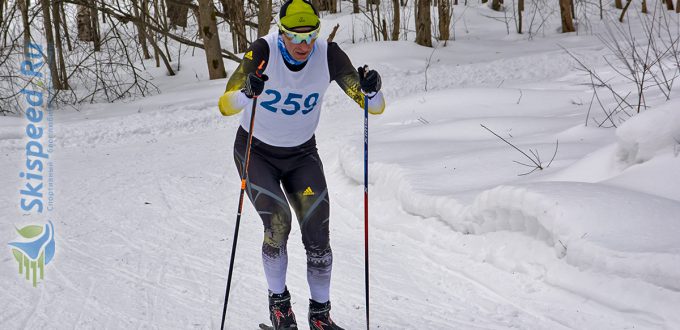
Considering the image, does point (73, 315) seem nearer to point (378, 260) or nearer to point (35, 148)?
point (378, 260)

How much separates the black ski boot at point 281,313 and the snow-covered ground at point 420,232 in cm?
33

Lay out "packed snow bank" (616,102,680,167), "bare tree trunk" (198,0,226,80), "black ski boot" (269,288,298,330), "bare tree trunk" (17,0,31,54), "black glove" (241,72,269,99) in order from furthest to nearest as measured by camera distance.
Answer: "bare tree trunk" (198,0,226,80) < "bare tree trunk" (17,0,31,54) < "packed snow bank" (616,102,680,167) < "black ski boot" (269,288,298,330) < "black glove" (241,72,269,99)

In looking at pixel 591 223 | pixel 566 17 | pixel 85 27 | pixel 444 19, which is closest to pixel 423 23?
pixel 444 19

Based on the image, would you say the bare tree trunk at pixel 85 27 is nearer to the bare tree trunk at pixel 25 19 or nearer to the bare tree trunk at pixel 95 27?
the bare tree trunk at pixel 95 27

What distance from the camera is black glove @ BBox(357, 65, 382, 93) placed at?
3572mm

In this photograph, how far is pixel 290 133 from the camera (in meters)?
3.67

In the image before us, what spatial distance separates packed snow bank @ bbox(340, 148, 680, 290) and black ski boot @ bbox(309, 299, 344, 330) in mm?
1570

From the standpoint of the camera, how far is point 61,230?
594 cm

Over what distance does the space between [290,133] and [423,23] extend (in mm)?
14459

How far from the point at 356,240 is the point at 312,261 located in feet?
6.33

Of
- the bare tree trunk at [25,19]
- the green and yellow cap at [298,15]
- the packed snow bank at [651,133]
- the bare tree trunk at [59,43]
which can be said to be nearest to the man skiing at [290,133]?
the green and yellow cap at [298,15]

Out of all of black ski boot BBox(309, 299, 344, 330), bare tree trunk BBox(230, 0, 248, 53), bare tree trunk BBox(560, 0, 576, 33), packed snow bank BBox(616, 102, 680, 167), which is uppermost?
bare tree trunk BBox(230, 0, 248, 53)

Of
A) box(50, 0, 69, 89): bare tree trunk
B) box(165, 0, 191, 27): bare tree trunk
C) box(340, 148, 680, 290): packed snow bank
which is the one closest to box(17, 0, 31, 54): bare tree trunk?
box(50, 0, 69, 89): bare tree trunk

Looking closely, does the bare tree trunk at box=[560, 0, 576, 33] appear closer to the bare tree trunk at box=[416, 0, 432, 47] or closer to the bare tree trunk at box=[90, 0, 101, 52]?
the bare tree trunk at box=[416, 0, 432, 47]
